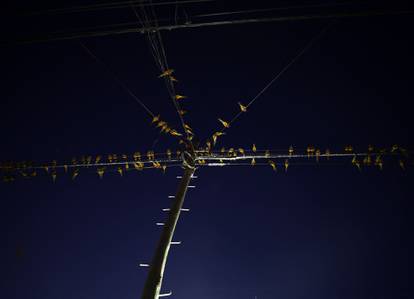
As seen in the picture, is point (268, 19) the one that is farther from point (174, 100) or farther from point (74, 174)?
point (74, 174)

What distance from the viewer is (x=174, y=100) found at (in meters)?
7.39

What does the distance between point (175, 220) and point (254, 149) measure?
255cm

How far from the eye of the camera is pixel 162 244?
5.95 metres

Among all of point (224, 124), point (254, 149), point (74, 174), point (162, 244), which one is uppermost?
point (224, 124)

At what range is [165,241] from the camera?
6.02 meters

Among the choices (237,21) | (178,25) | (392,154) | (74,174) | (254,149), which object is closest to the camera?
(237,21)

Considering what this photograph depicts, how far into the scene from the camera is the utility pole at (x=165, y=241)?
534 centimetres

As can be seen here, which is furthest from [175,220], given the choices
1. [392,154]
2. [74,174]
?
[392,154]

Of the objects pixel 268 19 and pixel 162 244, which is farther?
pixel 162 244

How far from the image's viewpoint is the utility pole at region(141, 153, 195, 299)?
534 centimetres

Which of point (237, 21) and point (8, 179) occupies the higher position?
point (237, 21)

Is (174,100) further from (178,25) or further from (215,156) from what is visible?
(178,25)

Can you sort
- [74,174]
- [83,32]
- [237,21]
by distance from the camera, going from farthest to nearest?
[74,174] < [83,32] < [237,21]

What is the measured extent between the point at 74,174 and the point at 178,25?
509 centimetres
